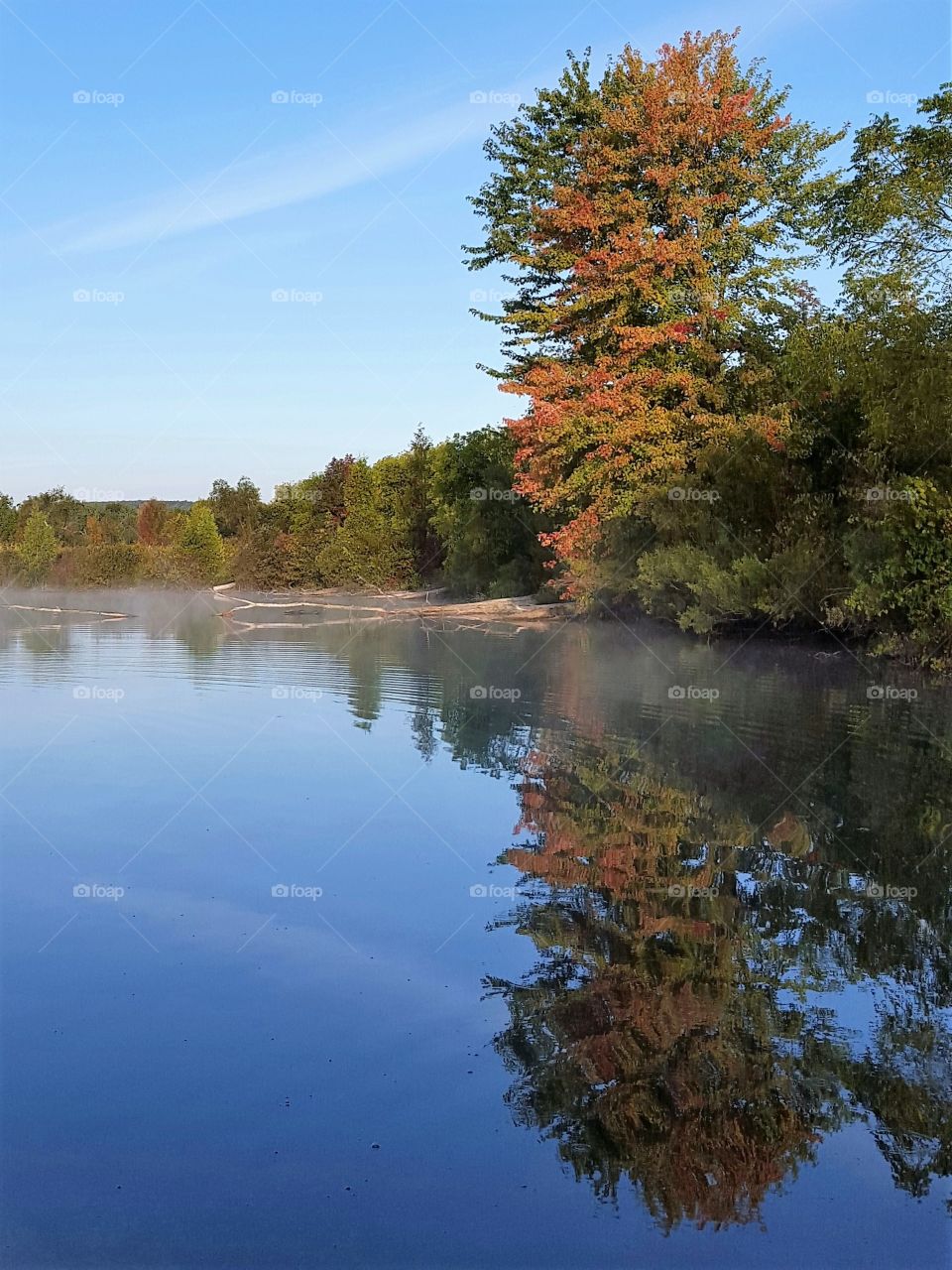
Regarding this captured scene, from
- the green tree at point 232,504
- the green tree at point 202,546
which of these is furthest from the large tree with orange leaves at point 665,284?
the green tree at point 232,504

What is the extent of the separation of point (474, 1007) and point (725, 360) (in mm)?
31840

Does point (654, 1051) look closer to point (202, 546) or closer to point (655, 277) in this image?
point (655, 277)

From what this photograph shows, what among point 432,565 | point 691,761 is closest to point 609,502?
point 691,761

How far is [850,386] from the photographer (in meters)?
26.6

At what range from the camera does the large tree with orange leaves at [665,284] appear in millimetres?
33812

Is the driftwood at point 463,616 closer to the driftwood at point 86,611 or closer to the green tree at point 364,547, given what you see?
the driftwood at point 86,611

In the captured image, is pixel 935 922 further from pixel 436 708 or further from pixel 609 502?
pixel 609 502

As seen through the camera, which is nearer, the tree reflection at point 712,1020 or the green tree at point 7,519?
the tree reflection at point 712,1020

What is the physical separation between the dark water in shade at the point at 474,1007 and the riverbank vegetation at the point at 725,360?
11280mm

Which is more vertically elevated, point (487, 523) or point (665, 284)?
point (665, 284)

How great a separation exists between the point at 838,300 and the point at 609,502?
8.06m

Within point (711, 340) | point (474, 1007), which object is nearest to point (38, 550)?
point (711, 340)

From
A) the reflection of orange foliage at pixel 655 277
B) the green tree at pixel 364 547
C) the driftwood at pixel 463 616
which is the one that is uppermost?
the reflection of orange foliage at pixel 655 277

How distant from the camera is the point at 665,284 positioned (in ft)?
113
